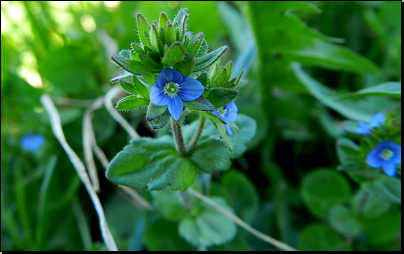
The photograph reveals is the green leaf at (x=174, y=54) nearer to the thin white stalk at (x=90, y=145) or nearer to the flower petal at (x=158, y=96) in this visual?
the flower petal at (x=158, y=96)

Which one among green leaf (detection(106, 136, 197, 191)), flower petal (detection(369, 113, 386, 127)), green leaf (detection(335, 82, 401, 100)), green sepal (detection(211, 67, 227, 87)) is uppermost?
green sepal (detection(211, 67, 227, 87))

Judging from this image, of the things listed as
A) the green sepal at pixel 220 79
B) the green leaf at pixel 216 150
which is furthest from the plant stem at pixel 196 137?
the green sepal at pixel 220 79

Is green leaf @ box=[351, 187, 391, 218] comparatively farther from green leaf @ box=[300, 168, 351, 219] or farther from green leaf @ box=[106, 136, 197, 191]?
green leaf @ box=[106, 136, 197, 191]

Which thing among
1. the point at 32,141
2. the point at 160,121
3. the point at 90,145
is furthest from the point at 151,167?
the point at 32,141

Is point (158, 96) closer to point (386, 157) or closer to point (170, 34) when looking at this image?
point (170, 34)

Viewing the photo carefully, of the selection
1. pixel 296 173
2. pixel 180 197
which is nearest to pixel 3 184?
pixel 180 197

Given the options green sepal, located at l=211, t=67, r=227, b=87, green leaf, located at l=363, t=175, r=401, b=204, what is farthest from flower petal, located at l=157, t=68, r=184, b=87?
green leaf, located at l=363, t=175, r=401, b=204
